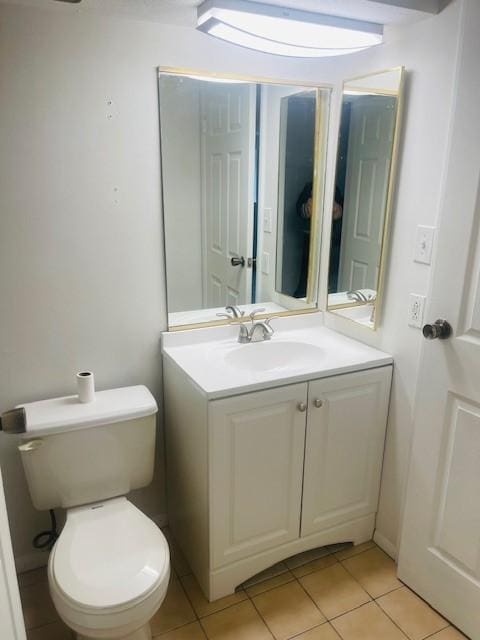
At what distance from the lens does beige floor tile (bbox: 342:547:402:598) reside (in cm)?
184

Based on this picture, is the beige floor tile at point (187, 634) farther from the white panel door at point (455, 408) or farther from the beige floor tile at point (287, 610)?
the white panel door at point (455, 408)

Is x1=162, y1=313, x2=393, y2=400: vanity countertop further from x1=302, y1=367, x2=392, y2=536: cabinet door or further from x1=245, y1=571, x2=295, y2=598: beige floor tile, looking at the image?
x1=245, y1=571, x2=295, y2=598: beige floor tile

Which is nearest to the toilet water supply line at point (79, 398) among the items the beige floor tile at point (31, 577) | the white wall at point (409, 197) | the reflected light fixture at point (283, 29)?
the beige floor tile at point (31, 577)

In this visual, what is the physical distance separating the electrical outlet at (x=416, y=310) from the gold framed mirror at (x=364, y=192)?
0.15 meters

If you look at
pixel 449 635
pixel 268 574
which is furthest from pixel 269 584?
pixel 449 635

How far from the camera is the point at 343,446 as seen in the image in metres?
1.84

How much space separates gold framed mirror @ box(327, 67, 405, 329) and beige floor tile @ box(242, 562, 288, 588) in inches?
41.0

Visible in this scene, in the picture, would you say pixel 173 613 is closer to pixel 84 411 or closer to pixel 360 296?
pixel 84 411

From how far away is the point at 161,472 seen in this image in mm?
2066

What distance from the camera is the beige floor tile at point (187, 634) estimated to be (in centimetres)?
163

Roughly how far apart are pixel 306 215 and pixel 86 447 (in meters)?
1.31

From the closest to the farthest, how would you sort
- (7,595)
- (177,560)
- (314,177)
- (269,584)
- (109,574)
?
1. (7,595)
2. (109,574)
3. (269,584)
4. (177,560)
5. (314,177)

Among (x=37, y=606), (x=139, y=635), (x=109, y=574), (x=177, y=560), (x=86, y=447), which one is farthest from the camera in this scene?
(x=177, y=560)

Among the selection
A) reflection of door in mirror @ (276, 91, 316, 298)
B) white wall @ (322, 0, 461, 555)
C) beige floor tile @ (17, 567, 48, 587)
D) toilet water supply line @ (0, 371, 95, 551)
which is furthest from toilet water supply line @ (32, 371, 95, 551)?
white wall @ (322, 0, 461, 555)
